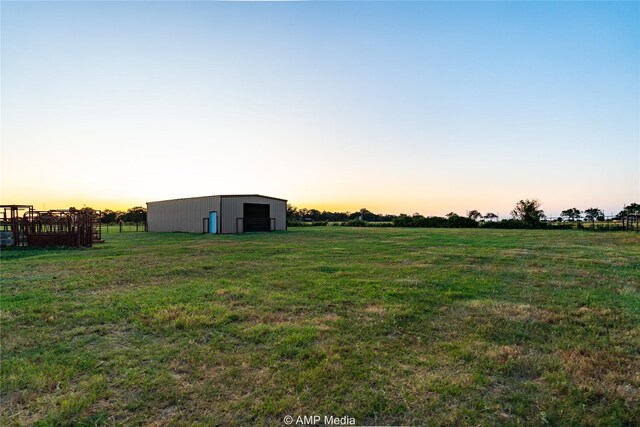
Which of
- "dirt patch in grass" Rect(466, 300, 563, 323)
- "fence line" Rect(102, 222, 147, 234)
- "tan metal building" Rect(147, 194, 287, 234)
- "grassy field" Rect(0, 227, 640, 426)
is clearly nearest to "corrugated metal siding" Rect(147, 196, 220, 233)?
"tan metal building" Rect(147, 194, 287, 234)

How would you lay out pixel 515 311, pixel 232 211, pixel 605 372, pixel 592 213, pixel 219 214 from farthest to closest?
pixel 592 213, pixel 232 211, pixel 219 214, pixel 515 311, pixel 605 372

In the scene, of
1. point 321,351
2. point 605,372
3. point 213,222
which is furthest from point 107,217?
point 605,372

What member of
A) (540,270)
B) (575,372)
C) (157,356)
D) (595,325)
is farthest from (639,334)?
(157,356)

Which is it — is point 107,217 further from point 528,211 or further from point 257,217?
point 528,211

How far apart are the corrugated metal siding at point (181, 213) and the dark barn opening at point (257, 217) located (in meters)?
3.56

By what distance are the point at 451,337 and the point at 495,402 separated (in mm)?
1454

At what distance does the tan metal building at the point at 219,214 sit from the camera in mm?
28766

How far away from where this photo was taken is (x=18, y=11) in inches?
346

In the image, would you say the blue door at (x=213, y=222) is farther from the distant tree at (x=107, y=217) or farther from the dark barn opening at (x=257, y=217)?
the distant tree at (x=107, y=217)

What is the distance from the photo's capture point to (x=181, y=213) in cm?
3319

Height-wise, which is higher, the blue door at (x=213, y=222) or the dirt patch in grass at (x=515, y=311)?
the blue door at (x=213, y=222)

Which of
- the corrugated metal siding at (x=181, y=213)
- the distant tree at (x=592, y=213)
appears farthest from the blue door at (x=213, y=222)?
the distant tree at (x=592, y=213)

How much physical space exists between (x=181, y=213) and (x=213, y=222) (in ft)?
20.5

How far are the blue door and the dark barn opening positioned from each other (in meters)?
3.08
